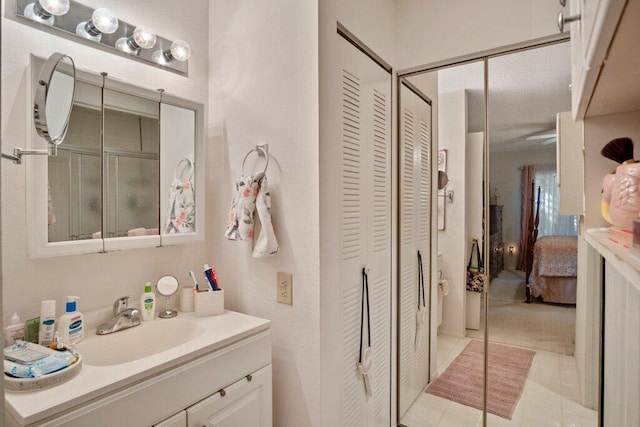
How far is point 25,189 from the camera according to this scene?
4.06 ft

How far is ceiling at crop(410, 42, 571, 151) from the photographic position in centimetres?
167

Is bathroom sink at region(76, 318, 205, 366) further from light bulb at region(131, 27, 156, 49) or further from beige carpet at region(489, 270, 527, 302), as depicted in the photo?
beige carpet at region(489, 270, 527, 302)

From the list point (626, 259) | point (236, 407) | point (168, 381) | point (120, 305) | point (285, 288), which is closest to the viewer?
point (626, 259)

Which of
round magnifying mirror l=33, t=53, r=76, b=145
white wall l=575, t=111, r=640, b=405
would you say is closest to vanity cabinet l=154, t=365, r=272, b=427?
round magnifying mirror l=33, t=53, r=76, b=145

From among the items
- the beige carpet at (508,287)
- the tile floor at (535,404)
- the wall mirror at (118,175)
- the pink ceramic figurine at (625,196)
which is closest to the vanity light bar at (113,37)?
the wall mirror at (118,175)

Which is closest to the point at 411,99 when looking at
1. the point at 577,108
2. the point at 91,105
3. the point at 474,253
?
the point at 474,253

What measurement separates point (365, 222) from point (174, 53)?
3.80 feet

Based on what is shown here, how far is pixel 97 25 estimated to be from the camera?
4.56 feet

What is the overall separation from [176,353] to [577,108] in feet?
4.47

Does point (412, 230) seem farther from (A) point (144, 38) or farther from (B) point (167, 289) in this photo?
(A) point (144, 38)

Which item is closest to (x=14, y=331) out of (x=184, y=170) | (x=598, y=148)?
(x=184, y=170)

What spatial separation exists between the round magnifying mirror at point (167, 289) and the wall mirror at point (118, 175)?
164 millimetres

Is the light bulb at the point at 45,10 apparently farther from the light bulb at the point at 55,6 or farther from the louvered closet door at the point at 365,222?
the louvered closet door at the point at 365,222

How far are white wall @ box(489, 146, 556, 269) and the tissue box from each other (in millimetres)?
1383
